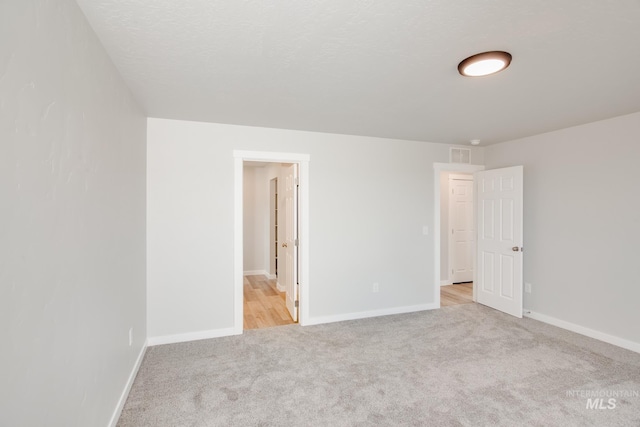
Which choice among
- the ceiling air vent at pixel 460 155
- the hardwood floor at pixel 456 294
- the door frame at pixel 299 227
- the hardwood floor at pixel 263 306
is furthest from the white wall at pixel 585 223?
the hardwood floor at pixel 263 306

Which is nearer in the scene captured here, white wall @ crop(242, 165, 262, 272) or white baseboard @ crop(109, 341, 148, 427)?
white baseboard @ crop(109, 341, 148, 427)

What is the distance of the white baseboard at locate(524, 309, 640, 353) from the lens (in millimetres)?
3069

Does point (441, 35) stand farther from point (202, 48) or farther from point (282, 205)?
point (282, 205)

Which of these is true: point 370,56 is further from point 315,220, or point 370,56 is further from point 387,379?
point 387,379

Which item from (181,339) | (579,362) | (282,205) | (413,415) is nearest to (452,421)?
(413,415)

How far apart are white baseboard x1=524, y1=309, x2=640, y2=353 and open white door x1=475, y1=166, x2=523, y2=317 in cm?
23

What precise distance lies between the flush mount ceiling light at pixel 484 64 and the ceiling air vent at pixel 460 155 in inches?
101

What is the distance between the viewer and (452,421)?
80.0 inches

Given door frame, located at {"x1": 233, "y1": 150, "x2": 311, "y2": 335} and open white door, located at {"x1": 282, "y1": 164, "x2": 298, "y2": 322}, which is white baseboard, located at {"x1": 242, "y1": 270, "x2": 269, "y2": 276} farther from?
door frame, located at {"x1": 233, "y1": 150, "x2": 311, "y2": 335}

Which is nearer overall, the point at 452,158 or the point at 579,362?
the point at 579,362

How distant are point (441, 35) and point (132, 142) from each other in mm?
2443

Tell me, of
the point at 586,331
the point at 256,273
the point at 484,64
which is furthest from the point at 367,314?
the point at 256,273

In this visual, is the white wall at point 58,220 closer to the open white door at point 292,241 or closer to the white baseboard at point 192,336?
the white baseboard at point 192,336

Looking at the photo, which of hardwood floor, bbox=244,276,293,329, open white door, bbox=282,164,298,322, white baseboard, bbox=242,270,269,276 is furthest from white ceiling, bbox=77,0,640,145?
white baseboard, bbox=242,270,269,276
